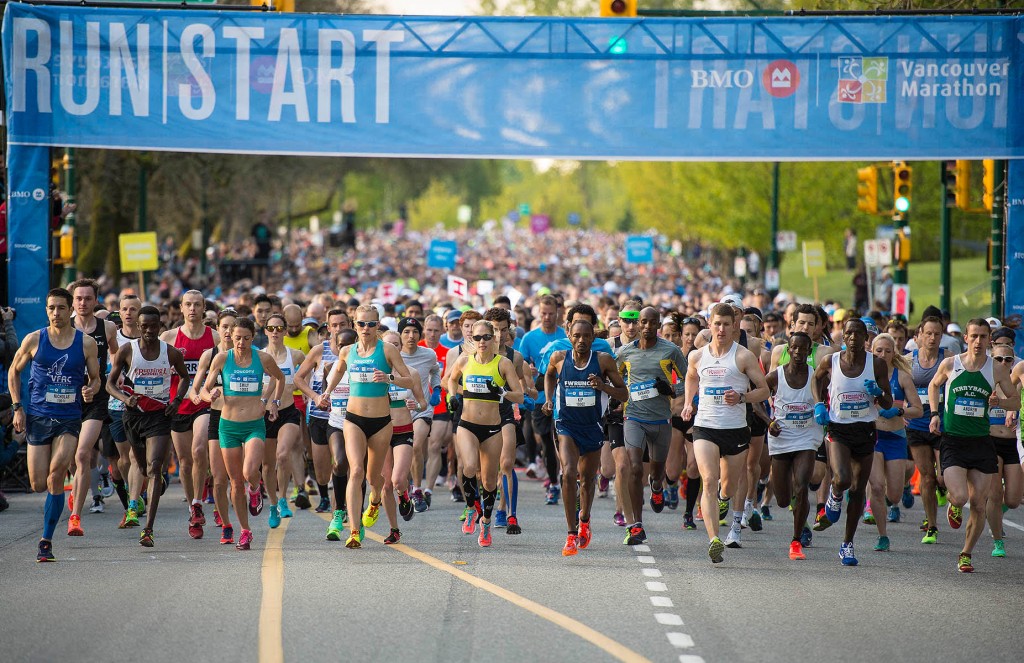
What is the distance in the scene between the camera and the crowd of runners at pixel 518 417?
11.2 m

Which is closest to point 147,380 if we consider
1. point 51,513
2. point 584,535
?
point 51,513

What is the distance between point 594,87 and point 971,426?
27.9 feet

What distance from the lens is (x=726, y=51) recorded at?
59.9ft

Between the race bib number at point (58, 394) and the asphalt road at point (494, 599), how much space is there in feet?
3.88

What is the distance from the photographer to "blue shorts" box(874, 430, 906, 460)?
39.7ft

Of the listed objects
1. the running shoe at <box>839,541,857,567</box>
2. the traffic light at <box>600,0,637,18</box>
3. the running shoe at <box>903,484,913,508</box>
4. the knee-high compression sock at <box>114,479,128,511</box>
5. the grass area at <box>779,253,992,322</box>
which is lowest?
the running shoe at <box>903,484,913,508</box>

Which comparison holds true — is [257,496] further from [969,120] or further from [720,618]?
[969,120]

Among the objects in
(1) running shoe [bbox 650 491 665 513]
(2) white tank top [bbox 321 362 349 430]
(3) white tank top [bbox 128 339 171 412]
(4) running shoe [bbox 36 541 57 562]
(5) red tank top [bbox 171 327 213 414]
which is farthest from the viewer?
(1) running shoe [bbox 650 491 665 513]

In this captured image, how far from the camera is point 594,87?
1831cm

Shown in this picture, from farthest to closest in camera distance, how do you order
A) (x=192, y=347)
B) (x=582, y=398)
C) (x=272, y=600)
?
1. (x=192, y=347)
2. (x=582, y=398)
3. (x=272, y=600)

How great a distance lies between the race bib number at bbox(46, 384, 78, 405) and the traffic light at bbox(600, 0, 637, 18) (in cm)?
942

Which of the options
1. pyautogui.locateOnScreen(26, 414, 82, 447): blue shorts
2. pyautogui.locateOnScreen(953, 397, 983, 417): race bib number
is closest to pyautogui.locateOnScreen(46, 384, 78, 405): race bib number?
pyautogui.locateOnScreen(26, 414, 82, 447): blue shorts

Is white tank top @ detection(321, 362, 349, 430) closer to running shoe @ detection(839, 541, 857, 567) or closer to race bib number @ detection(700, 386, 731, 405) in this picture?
race bib number @ detection(700, 386, 731, 405)

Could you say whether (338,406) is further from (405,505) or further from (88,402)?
(88,402)
